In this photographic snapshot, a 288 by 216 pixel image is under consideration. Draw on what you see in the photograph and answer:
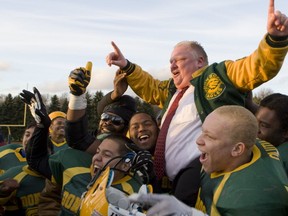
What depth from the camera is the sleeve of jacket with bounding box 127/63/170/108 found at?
465 centimetres

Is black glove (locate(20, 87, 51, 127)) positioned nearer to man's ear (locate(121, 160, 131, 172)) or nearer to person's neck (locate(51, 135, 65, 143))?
man's ear (locate(121, 160, 131, 172))

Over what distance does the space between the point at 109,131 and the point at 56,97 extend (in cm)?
5944

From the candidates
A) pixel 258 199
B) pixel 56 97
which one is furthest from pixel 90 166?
pixel 56 97

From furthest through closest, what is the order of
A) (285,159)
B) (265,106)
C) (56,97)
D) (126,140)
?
(56,97) < (265,106) < (126,140) < (285,159)

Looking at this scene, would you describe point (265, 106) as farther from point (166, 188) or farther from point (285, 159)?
point (166, 188)

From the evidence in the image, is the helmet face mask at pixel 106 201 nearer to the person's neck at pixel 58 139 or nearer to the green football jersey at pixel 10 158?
the green football jersey at pixel 10 158

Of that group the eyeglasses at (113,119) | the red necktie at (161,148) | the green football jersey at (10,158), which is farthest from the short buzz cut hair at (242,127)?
the green football jersey at (10,158)

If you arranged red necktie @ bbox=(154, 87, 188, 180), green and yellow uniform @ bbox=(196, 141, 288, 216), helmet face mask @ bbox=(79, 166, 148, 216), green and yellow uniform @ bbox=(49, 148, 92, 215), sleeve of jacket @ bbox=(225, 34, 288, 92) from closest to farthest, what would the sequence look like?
green and yellow uniform @ bbox=(196, 141, 288, 216)
helmet face mask @ bbox=(79, 166, 148, 216)
sleeve of jacket @ bbox=(225, 34, 288, 92)
green and yellow uniform @ bbox=(49, 148, 92, 215)
red necktie @ bbox=(154, 87, 188, 180)

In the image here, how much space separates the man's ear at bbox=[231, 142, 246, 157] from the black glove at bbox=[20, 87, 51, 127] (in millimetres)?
2052

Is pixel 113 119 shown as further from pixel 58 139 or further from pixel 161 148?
pixel 58 139

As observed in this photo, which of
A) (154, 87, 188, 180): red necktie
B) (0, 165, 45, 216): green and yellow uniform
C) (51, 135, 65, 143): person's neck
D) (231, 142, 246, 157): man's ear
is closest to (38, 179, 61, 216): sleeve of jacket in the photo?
(0, 165, 45, 216): green and yellow uniform

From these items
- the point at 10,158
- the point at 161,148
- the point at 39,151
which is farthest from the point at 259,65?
the point at 10,158

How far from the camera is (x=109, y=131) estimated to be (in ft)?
13.9

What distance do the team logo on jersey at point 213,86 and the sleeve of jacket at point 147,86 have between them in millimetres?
917
